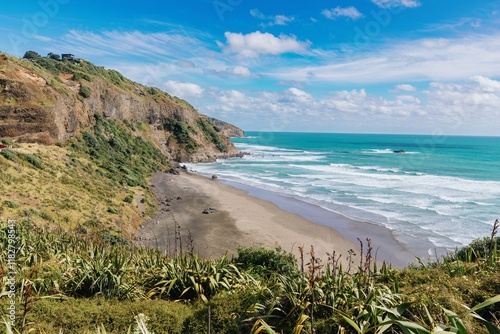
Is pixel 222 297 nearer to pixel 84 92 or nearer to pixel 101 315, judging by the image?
pixel 101 315

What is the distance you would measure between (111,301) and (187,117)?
259ft

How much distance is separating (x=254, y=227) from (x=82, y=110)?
35494mm

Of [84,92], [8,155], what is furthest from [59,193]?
[84,92]

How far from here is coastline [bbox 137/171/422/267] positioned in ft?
75.0

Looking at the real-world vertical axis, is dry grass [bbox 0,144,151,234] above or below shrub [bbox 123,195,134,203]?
above

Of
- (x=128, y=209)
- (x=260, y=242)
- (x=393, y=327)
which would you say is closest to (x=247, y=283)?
(x=393, y=327)

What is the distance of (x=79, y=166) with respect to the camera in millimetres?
34438

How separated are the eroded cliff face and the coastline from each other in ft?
48.1

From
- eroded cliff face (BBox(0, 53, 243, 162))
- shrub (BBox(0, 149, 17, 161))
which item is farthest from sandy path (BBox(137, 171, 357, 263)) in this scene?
eroded cliff face (BBox(0, 53, 243, 162))

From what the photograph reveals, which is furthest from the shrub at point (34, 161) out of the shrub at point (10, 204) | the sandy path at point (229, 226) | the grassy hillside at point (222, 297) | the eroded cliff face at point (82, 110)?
the grassy hillside at point (222, 297)

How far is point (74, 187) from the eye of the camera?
91.1ft

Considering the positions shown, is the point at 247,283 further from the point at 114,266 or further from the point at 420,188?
the point at 420,188

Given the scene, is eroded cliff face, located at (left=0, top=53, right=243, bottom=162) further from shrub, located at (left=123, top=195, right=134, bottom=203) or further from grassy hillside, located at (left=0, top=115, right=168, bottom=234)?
shrub, located at (left=123, top=195, right=134, bottom=203)

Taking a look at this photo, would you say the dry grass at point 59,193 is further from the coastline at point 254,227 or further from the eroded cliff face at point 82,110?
the coastline at point 254,227
